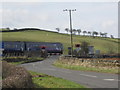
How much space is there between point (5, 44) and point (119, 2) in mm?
63121

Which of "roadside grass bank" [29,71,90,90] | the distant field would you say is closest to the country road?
"roadside grass bank" [29,71,90,90]

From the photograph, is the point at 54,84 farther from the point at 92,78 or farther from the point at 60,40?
the point at 60,40

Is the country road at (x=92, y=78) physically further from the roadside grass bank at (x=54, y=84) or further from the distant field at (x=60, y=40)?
the distant field at (x=60, y=40)

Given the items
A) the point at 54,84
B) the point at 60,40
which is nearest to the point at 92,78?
the point at 54,84

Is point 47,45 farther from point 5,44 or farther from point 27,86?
point 27,86

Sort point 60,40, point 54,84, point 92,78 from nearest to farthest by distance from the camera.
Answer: point 54,84 < point 92,78 < point 60,40

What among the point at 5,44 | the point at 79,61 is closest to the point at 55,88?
the point at 79,61

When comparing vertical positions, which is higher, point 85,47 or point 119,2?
point 119,2

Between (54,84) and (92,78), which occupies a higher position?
(54,84)

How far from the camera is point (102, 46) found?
145m

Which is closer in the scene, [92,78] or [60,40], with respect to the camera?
[92,78]

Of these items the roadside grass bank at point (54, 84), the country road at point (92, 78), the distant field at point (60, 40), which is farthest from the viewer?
the distant field at point (60, 40)

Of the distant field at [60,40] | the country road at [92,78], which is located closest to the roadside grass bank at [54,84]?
the country road at [92,78]

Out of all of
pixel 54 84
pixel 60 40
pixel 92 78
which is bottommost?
pixel 92 78
